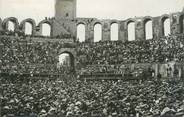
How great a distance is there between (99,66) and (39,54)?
7739 mm

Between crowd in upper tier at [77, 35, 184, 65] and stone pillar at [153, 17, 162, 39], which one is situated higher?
stone pillar at [153, 17, 162, 39]

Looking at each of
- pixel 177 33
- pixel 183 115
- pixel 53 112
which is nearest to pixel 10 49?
pixel 177 33

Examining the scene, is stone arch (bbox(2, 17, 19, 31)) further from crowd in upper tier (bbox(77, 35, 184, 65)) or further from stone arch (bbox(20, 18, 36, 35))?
crowd in upper tier (bbox(77, 35, 184, 65))

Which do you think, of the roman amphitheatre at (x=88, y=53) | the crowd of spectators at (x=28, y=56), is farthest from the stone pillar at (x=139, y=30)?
the crowd of spectators at (x=28, y=56)

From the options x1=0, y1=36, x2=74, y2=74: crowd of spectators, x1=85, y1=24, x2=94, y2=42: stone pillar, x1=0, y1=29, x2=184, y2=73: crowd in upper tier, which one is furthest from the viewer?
x1=85, y1=24, x2=94, y2=42: stone pillar

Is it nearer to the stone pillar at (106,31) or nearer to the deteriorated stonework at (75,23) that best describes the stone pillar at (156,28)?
the deteriorated stonework at (75,23)

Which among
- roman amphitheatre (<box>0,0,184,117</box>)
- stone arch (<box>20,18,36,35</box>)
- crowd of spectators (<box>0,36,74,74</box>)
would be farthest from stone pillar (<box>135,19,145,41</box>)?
stone arch (<box>20,18,36,35</box>)

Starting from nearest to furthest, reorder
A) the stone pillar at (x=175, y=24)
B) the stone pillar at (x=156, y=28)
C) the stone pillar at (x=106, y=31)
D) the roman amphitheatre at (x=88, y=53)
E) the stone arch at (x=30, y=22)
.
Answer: the roman amphitheatre at (x=88, y=53)
the stone pillar at (x=175, y=24)
the stone pillar at (x=156, y=28)
the stone arch at (x=30, y=22)
the stone pillar at (x=106, y=31)

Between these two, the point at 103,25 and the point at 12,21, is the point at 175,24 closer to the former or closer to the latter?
the point at 103,25

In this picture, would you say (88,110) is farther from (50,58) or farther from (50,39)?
(50,39)

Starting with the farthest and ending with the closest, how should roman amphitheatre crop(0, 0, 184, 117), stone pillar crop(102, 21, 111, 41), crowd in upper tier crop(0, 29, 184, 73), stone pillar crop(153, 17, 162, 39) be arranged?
1. stone pillar crop(102, 21, 111, 41)
2. stone pillar crop(153, 17, 162, 39)
3. crowd in upper tier crop(0, 29, 184, 73)
4. roman amphitheatre crop(0, 0, 184, 117)

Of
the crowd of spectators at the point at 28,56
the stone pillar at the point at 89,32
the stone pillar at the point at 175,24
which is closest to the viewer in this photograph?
the crowd of spectators at the point at 28,56

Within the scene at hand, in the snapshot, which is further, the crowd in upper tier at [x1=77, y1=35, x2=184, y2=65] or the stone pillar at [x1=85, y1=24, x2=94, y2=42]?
the stone pillar at [x1=85, y1=24, x2=94, y2=42]

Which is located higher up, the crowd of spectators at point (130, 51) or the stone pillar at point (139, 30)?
the stone pillar at point (139, 30)
